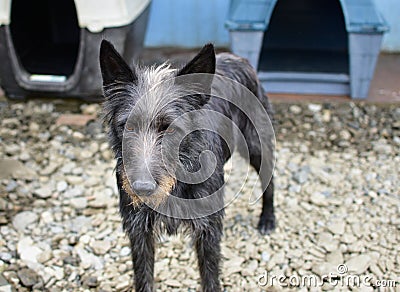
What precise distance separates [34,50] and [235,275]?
14.4 ft

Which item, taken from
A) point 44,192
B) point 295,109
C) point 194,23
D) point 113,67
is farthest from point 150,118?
point 194,23

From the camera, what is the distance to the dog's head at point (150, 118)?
2.36m

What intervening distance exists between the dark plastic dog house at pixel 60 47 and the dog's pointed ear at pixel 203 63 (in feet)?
8.15

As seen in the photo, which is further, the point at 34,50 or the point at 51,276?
the point at 34,50

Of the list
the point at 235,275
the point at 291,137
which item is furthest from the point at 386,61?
the point at 235,275

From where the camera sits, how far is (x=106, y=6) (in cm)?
498

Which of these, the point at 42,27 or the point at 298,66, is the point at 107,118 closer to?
the point at 298,66

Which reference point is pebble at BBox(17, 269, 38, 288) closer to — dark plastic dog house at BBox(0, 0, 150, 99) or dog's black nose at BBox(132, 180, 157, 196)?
dog's black nose at BBox(132, 180, 157, 196)

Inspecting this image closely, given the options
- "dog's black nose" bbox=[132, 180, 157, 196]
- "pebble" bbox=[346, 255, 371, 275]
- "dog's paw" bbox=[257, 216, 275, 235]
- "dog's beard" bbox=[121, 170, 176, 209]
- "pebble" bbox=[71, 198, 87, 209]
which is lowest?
"pebble" bbox=[71, 198, 87, 209]

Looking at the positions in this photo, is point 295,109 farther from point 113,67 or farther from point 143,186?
point 143,186

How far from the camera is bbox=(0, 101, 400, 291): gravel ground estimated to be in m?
3.47
